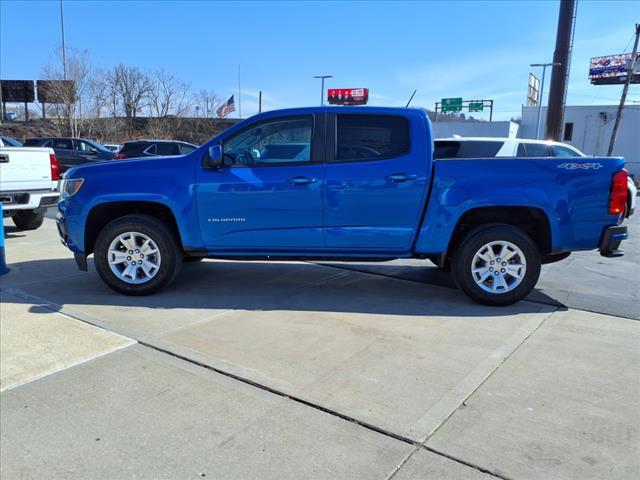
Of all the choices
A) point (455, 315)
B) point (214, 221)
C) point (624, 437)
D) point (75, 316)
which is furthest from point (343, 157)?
point (624, 437)

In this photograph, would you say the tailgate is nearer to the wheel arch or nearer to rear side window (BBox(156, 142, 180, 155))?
the wheel arch

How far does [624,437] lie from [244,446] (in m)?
2.04

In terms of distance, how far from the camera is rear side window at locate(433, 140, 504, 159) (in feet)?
34.8

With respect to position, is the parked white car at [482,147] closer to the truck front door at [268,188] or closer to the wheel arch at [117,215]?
the truck front door at [268,188]

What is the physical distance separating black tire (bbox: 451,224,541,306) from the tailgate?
6.95 meters

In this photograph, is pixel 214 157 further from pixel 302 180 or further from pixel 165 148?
pixel 165 148

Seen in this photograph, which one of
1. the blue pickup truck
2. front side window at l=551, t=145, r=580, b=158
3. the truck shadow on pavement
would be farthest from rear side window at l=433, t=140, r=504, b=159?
the blue pickup truck

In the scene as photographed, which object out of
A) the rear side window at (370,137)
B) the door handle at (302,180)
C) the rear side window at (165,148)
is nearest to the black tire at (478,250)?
the rear side window at (370,137)

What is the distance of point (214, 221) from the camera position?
5.07 metres

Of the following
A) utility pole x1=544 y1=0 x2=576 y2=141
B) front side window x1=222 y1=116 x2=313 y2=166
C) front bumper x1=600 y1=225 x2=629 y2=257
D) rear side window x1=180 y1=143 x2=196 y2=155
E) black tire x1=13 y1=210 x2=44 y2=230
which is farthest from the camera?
utility pole x1=544 y1=0 x2=576 y2=141

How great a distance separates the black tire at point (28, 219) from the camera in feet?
30.5

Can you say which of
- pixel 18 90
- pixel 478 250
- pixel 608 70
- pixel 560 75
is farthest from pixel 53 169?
pixel 608 70

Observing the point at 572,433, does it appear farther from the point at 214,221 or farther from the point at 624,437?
the point at 214,221

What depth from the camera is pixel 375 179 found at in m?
4.89
